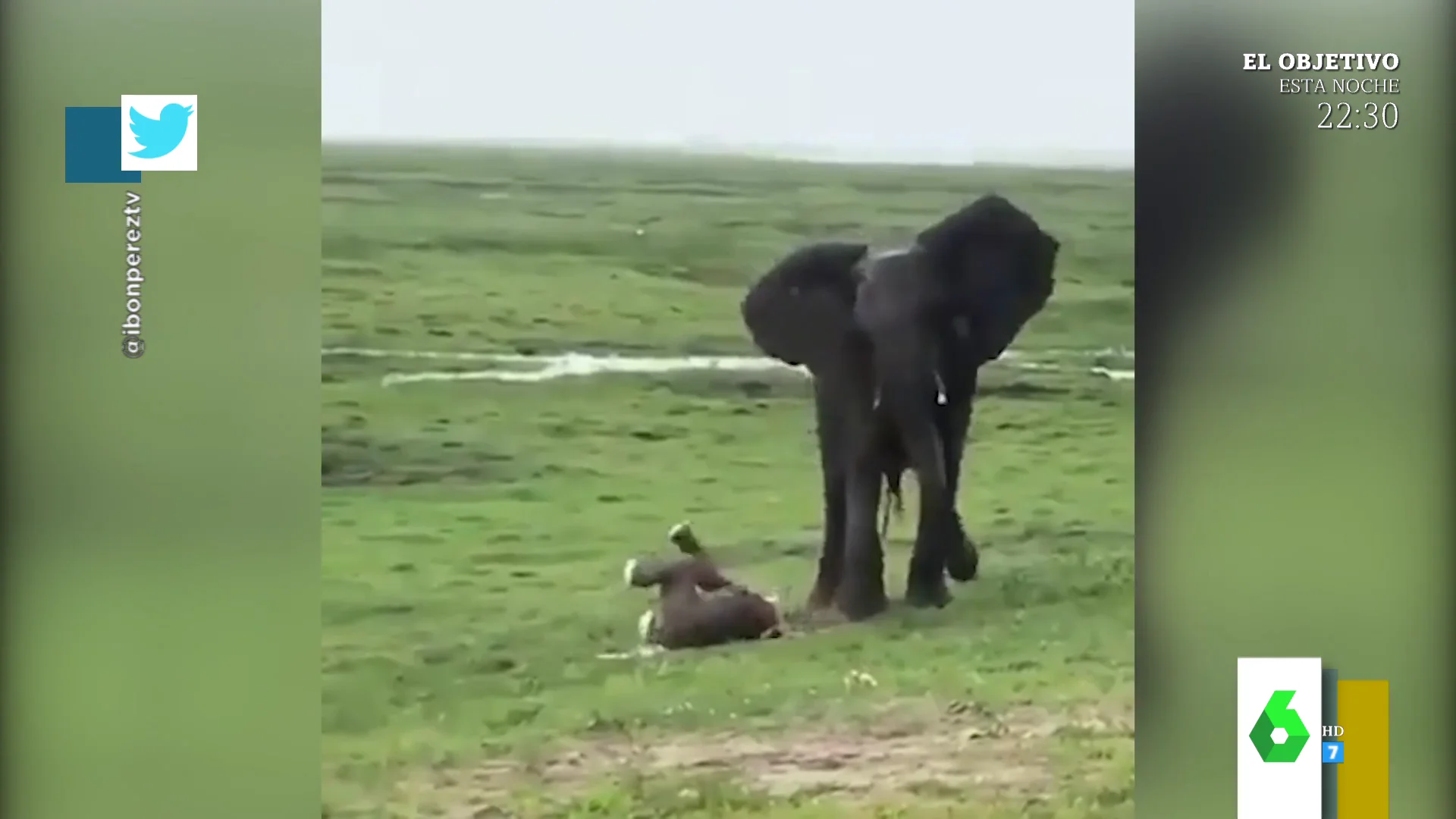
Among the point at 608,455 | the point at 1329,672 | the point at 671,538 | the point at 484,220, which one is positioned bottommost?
the point at 1329,672

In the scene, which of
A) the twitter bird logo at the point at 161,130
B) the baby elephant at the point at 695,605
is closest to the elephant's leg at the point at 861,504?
the baby elephant at the point at 695,605

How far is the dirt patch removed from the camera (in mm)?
1764

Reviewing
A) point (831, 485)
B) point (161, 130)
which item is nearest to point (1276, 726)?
point (831, 485)

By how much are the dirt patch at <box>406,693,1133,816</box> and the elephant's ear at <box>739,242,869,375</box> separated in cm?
54

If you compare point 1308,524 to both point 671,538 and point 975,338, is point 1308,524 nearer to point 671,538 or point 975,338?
point 975,338

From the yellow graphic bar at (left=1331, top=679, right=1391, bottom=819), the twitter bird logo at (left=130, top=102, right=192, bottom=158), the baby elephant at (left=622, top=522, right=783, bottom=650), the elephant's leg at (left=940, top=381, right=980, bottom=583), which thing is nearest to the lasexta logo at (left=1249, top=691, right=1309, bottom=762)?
the yellow graphic bar at (left=1331, top=679, right=1391, bottom=819)

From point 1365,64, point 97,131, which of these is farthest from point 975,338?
point 97,131

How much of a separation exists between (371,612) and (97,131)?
0.78 m

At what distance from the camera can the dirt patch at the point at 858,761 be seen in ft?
5.79

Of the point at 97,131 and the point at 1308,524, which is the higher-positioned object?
the point at 97,131

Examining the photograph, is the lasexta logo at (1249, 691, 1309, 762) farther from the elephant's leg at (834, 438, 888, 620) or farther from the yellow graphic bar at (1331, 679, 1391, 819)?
the elephant's leg at (834, 438, 888, 620)

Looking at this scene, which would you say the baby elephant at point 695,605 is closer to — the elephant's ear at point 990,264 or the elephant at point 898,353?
the elephant at point 898,353

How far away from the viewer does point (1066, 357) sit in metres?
1.83

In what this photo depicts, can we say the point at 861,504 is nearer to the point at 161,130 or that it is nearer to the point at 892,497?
the point at 892,497
